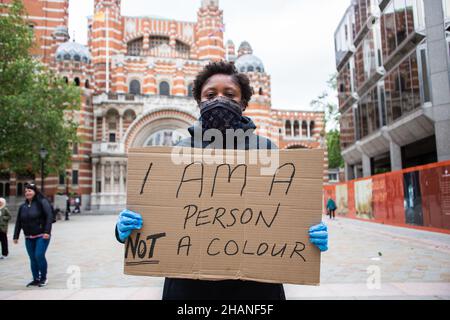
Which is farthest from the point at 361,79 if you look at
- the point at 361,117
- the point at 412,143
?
the point at 412,143

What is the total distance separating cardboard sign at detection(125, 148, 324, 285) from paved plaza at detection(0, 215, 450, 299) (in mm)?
3358

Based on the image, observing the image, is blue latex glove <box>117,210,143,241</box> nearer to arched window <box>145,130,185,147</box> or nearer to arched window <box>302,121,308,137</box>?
arched window <box>145,130,185,147</box>

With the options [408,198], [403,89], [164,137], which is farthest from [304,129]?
[408,198]

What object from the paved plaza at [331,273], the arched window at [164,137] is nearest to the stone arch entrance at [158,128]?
the arched window at [164,137]

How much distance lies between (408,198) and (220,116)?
14.3 m

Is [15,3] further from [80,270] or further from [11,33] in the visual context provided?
[80,270]

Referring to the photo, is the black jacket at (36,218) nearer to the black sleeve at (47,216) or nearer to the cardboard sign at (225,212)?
the black sleeve at (47,216)

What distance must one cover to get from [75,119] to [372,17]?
27.1m

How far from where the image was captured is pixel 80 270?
24.8 feet

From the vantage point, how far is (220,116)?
8.14 feet

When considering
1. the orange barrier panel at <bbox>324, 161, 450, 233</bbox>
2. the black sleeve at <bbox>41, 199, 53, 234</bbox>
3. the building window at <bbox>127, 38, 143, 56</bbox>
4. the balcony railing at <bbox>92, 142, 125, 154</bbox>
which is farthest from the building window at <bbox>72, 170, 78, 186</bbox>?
the black sleeve at <bbox>41, 199, 53, 234</bbox>

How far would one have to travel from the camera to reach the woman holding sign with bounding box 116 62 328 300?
2236mm

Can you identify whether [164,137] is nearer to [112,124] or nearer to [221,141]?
[112,124]

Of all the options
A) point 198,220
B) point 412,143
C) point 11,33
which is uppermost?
point 11,33
